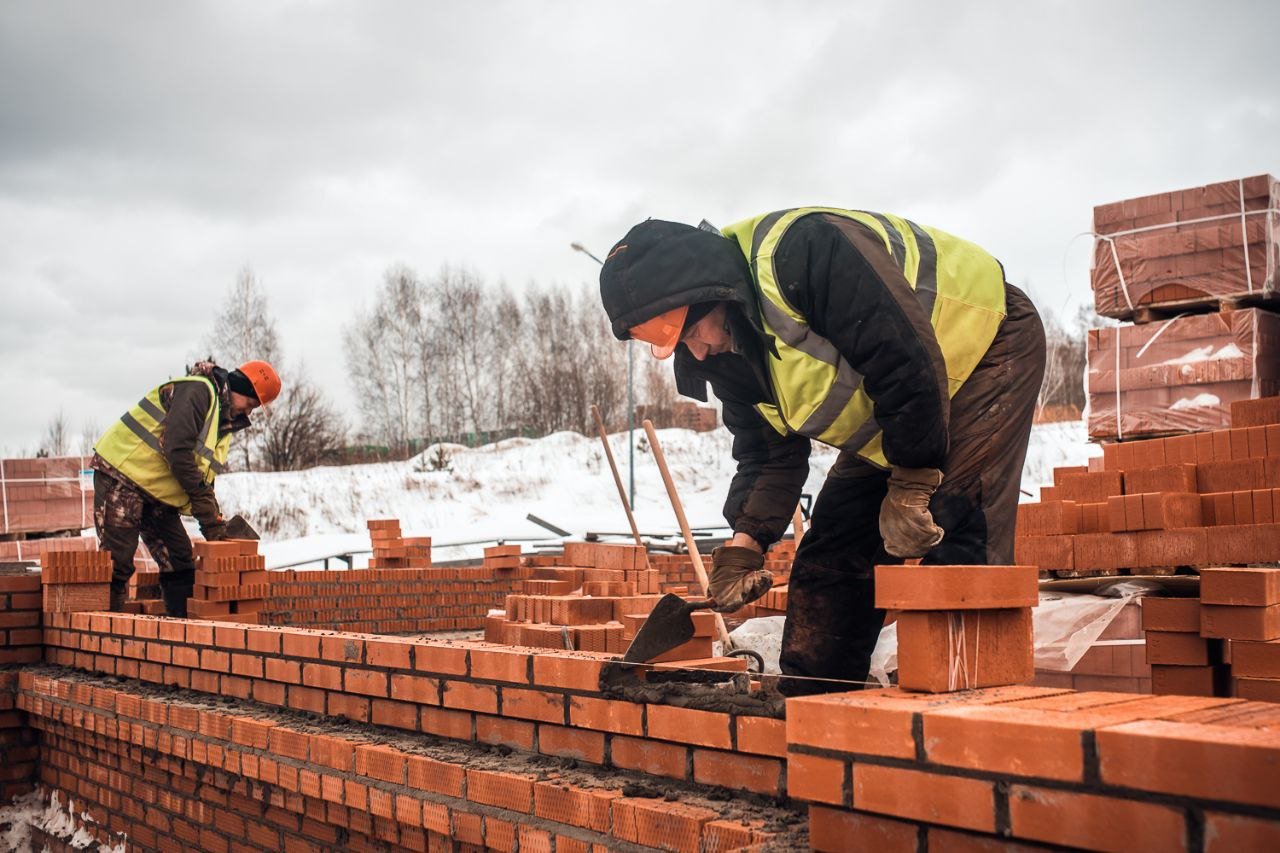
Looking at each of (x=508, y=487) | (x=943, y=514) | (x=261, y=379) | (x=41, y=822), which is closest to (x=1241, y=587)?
(x=943, y=514)

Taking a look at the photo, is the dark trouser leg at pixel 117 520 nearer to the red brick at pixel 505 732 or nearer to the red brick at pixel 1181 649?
the red brick at pixel 505 732

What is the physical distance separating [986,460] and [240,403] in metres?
5.00

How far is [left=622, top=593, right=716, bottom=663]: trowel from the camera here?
9.19ft

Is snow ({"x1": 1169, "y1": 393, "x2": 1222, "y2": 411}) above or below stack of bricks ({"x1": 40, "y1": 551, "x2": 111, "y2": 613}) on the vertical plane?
above

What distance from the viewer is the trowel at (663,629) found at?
2.80 metres

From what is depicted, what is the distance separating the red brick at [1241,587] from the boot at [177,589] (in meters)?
5.31

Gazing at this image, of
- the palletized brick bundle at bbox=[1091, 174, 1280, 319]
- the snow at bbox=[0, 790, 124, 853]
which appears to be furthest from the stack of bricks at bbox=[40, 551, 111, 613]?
the palletized brick bundle at bbox=[1091, 174, 1280, 319]

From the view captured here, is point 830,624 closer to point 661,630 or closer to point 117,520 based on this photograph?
point 661,630

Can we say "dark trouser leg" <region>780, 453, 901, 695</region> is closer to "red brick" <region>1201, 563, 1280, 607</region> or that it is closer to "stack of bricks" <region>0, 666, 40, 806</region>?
"red brick" <region>1201, 563, 1280, 607</region>

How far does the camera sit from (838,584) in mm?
2973

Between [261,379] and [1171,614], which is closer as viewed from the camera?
[1171,614]

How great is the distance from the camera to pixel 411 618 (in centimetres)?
814

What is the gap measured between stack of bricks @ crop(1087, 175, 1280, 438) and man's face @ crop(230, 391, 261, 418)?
5189 mm

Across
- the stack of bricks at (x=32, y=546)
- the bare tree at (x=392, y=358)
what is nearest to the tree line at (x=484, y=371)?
the bare tree at (x=392, y=358)
